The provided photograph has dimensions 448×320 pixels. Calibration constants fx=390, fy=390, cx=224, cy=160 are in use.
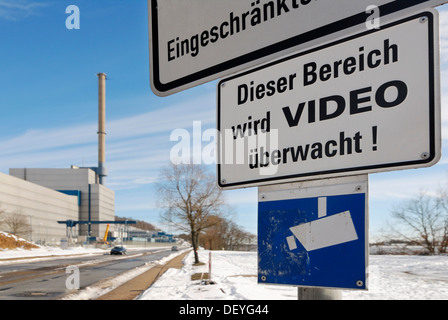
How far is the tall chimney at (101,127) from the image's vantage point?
331 ft

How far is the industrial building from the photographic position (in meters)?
83.1

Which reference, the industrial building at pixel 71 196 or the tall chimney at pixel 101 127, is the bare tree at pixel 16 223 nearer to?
the industrial building at pixel 71 196

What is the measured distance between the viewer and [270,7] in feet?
4.44

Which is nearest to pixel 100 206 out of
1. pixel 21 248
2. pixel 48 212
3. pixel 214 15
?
pixel 48 212

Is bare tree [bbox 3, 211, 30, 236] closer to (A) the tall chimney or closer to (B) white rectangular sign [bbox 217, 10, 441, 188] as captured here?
(A) the tall chimney

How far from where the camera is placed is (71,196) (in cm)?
9800

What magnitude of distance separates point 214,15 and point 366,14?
60 centimetres

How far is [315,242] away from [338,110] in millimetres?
424

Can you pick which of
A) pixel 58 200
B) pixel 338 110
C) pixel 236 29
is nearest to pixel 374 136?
pixel 338 110

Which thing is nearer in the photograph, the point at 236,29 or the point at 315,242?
the point at 315,242

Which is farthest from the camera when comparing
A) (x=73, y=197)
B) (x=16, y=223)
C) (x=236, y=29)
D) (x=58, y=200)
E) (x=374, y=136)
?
(x=73, y=197)

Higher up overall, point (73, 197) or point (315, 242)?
→ point (315, 242)

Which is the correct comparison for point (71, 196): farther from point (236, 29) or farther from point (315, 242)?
point (315, 242)

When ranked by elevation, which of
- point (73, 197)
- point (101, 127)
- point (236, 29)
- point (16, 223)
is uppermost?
point (101, 127)
